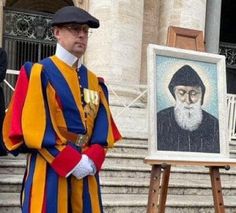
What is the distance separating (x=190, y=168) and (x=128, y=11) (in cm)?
362

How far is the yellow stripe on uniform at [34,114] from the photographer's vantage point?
269 centimetres

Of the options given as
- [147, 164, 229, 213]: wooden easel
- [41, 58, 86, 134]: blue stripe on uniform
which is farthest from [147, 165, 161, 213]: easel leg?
[41, 58, 86, 134]: blue stripe on uniform

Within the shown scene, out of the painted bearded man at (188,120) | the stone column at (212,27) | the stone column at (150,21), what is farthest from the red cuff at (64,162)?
the stone column at (212,27)

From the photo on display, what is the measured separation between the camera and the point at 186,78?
4328 mm

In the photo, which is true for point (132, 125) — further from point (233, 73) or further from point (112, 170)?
point (233, 73)

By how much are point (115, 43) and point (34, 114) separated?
251 inches

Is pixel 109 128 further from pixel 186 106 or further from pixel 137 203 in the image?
pixel 137 203

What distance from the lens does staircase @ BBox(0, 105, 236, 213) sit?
200 inches

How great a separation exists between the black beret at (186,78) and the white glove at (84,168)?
1596mm

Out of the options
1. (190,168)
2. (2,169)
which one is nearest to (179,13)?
(190,168)

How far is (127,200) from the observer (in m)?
5.18

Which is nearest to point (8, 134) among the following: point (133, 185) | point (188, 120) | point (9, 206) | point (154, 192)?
point (154, 192)

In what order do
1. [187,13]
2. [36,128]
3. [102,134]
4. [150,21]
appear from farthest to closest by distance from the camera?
[150,21] < [187,13] < [102,134] < [36,128]

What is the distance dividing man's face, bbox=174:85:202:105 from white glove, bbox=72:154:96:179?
5.30 ft
